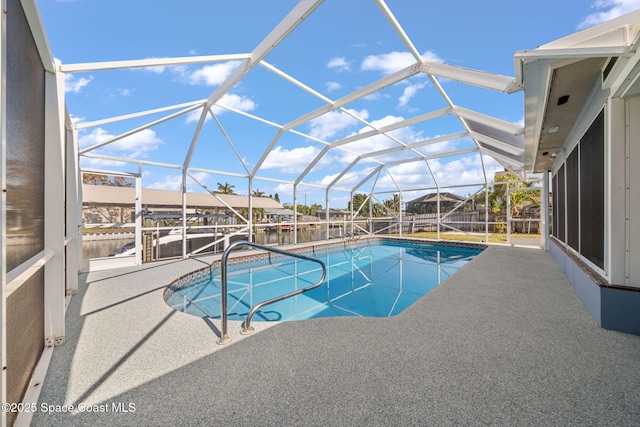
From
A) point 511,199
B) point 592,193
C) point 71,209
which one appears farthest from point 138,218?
point 511,199

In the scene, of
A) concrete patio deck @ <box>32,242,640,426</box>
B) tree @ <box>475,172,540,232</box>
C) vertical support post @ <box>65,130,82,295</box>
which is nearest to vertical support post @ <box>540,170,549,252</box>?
concrete patio deck @ <box>32,242,640,426</box>

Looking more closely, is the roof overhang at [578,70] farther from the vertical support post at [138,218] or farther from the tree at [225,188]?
the tree at [225,188]

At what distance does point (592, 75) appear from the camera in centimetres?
223

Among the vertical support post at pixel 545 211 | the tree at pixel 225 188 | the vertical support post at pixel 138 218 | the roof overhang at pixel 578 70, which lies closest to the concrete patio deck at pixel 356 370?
the roof overhang at pixel 578 70

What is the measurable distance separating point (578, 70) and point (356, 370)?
3.08 m

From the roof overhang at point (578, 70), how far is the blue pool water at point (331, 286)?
3.36 meters

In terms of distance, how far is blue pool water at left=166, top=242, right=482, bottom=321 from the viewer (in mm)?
3949

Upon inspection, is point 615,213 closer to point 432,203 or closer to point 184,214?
point 184,214

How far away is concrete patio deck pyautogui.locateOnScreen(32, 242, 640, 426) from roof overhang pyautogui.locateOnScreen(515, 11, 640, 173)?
2.15 metres

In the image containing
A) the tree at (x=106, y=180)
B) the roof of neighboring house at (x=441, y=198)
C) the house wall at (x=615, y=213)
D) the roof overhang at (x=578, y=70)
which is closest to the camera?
the roof overhang at (x=578, y=70)

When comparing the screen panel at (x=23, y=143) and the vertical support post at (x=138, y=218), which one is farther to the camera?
the vertical support post at (x=138, y=218)

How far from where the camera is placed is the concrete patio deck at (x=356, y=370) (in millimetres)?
1307

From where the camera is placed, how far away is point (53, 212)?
6.26ft

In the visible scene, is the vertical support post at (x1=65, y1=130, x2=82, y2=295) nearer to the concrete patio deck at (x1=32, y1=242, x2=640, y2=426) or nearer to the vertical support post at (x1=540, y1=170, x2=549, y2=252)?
the concrete patio deck at (x1=32, y1=242, x2=640, y2=426)
